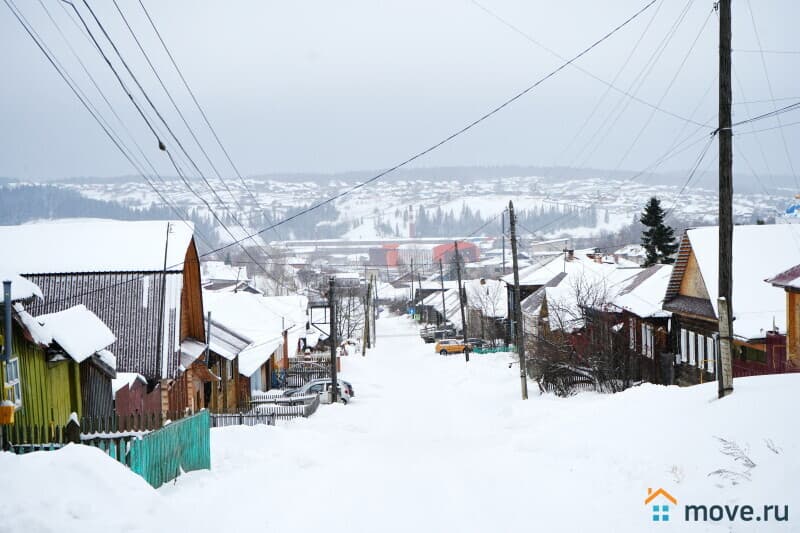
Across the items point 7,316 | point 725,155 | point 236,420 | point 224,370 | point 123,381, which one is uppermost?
point 725,155

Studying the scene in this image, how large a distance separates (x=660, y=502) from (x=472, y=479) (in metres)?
5.18

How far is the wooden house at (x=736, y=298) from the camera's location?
25.3 m

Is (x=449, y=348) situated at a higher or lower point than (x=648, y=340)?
lower

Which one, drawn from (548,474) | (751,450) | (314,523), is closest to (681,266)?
(548,474)

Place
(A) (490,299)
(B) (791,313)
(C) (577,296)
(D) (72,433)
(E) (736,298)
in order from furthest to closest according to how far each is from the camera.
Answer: (A) (490,299) < (C) (577,296) < (E) (736,298) < (B) (791,313) < (D) (72,433)

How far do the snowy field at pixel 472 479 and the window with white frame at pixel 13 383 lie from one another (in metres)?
3.42

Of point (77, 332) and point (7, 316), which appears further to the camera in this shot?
point (77, 332)

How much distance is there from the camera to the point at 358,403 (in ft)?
126

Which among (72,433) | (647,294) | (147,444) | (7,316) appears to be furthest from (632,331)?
(7,316)

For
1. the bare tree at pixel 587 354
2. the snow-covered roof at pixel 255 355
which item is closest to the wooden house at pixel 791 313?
the bare tree at pixel 587 354

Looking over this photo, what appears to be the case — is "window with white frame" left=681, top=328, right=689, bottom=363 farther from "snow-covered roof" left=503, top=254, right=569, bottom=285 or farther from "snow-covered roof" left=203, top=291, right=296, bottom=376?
"snow-covered roof" left=503, top=254, right=569, bottom=285

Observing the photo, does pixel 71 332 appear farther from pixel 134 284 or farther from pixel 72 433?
pixel 134 284

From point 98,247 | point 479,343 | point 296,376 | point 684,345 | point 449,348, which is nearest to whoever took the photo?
point 98,247

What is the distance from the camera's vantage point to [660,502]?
10898 millimetres
